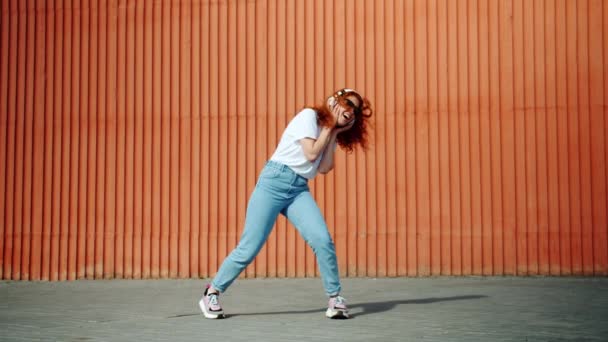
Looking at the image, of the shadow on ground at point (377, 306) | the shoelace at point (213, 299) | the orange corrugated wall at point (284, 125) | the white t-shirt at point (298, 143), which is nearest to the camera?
the white t-shirt at point (298, 143)

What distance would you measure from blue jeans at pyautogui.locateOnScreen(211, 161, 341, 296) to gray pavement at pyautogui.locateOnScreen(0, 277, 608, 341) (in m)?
0.36

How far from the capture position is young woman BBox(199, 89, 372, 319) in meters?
6.45

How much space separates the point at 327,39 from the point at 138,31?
2207 mm

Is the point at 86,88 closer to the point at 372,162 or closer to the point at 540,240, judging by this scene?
the point at 372,162

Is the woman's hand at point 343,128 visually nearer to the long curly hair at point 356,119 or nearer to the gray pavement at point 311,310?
the long curly hair at point 356,119

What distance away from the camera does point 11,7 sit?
10633 millimetres

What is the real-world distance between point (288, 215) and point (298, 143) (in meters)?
0.56

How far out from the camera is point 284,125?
32.8ft

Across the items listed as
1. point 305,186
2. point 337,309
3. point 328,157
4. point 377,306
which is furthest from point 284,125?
point 337,309

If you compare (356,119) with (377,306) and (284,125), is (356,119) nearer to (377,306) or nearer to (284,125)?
(377,306)

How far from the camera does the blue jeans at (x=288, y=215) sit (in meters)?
6.55

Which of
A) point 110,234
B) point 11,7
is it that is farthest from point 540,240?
point 11,7

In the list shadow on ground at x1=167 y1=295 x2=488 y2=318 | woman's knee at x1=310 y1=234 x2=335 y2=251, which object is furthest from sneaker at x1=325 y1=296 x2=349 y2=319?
woman's knee at x1=310 y1=234 x2=335 y2=251

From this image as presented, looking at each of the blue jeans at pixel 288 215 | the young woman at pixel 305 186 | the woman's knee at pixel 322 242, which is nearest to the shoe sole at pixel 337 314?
the young woman at pixel 305 186
